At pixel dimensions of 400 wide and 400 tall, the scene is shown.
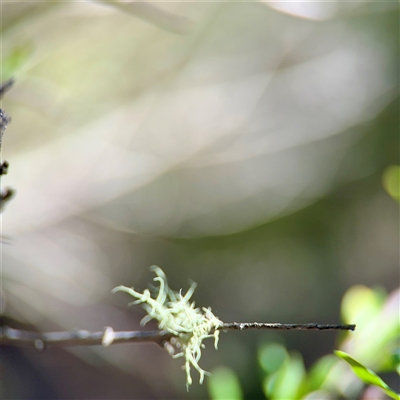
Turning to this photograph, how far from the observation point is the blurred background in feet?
3.15

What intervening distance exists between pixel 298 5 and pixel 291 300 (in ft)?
2.71

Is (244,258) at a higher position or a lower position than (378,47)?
lower

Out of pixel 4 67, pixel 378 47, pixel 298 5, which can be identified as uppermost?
pixel 378 47

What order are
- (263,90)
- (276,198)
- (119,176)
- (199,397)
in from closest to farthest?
(199,397), (119,176), (263,90), (276,198)

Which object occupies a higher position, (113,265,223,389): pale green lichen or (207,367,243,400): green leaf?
(113,265,223,389): pale green lichen

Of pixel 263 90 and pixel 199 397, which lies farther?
pixel 263 90

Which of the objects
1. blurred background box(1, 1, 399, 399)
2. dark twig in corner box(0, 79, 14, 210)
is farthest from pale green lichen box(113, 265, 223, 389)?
blurred background box(1, 1, 399, 399)

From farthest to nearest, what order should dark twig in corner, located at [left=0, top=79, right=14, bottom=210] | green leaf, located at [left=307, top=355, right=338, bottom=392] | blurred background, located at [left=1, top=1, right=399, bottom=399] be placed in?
blurred background, located at [left=1, top=1, right=399, bottom=399], green leaf, located at [left=307, top=355, right=338, bottom=392], dark twig in corner, located at [left=0, top=79, right=14, bottom=210]

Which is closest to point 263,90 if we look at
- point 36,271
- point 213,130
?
point 213,130

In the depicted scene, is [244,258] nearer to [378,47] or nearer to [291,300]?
[291,300]

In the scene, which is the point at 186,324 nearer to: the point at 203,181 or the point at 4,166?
the point at 4,166

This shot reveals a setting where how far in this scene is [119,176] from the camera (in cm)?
113

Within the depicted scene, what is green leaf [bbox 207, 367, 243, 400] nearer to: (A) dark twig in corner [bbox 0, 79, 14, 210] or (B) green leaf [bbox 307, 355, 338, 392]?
(B) green leaf [bbox 307, 355, 338, 392]

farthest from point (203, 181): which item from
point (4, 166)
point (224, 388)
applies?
point (4, 166)
